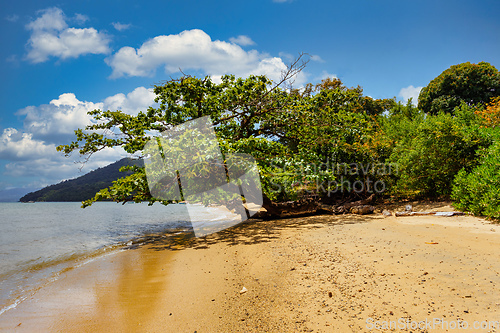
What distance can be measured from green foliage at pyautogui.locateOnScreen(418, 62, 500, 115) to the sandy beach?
24.4 meters

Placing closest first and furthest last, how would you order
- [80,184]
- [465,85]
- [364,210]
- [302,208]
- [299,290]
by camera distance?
[299,290] → [364,210] → [302,208] → [465,85] → [80,184]

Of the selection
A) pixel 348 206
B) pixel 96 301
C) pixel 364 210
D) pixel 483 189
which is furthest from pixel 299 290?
pixel 348 206

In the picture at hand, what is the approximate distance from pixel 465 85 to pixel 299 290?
99.7ft

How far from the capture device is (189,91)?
888cm

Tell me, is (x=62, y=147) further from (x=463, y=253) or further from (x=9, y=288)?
(x=463, y=253)

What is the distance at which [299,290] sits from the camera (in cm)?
338

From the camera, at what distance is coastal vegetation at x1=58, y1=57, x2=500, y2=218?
7.87m

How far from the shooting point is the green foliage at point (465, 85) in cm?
2386

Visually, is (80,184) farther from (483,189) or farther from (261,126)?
(483,189)

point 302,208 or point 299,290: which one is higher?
point 299,290

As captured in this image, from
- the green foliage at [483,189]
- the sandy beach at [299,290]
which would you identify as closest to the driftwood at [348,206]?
the green foliage at [483,189]

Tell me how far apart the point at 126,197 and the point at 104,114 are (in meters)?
3.93

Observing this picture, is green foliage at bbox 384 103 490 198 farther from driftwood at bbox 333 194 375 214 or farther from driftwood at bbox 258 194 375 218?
driftwood at bbox 258 194 375 218

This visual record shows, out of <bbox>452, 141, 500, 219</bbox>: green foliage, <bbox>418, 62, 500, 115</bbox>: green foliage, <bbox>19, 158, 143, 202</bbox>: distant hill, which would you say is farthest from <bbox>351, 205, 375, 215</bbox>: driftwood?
<bbox>19, 158, 143, 202</bbox>: distant hill
